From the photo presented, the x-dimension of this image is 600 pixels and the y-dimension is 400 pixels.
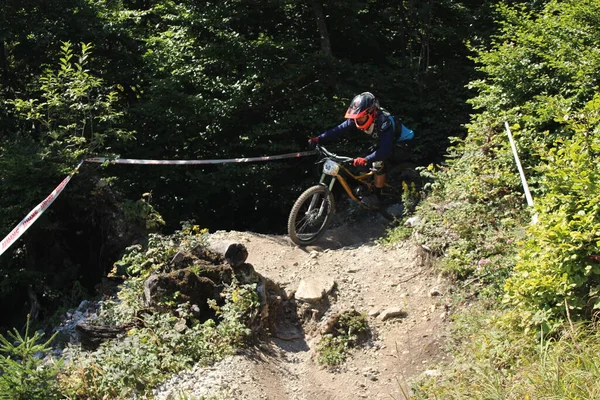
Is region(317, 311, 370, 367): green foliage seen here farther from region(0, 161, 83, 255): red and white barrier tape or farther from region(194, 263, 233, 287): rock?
region(0, 161, 83, 255): red and white barrier tape

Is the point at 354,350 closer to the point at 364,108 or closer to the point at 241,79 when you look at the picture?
the point at 364,108

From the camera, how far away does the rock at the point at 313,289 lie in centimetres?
688

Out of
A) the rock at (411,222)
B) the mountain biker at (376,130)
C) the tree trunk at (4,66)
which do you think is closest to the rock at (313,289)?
the rock at (411,222)

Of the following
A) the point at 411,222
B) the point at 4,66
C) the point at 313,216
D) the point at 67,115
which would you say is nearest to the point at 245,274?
the point at 313,216

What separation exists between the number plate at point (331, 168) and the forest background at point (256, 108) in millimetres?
1157

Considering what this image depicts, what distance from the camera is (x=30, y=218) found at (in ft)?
23.7

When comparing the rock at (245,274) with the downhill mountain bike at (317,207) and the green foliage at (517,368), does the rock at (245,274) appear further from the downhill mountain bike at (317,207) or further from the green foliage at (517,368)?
the green foliage at (517,368)

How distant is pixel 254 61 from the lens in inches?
407

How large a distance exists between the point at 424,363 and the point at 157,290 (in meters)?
→ 2.69

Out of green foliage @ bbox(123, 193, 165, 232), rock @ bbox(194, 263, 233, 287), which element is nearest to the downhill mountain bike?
rock @ bbox(194, 263, 233, 287)

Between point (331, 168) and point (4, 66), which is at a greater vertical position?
point (4, 66)

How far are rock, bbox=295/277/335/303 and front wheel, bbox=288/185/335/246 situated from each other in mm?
1058


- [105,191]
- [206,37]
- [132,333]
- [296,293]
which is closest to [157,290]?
[132,333]

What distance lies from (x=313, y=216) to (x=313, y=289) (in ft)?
4.82
